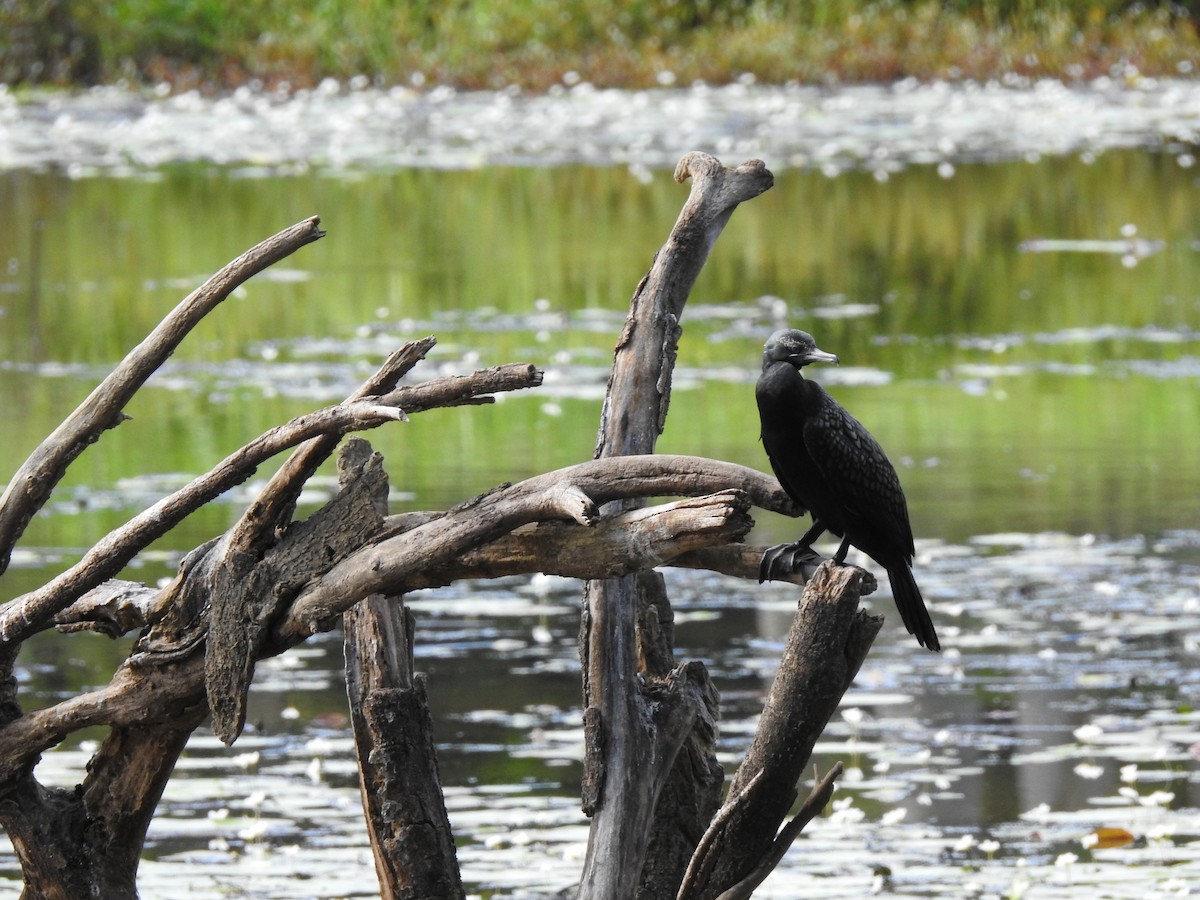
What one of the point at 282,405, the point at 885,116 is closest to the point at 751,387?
the point at 282,405

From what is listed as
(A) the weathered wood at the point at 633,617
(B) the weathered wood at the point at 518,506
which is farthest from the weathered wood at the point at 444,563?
(A) the weathered wood at the point at 633,617

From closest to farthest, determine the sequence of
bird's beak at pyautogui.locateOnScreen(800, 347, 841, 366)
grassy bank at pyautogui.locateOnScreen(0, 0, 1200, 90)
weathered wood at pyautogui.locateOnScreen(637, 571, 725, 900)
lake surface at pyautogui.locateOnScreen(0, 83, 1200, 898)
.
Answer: bird's beak at pyautogui.locateOnScreen(800, 347, 841, 366)
weathered wood at pyautogui.locateOnScreen(637, 571, 725, 900)
lake surface at pyautogui.locateOnScreen(0, 83, 1200, 898)
grassy bank at pyautogui.locateOnScreen(0, 0, 1200, 90)

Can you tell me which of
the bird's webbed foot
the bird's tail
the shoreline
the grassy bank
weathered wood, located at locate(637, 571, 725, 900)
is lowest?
weathered wood, located at locate(637, 571, 725, 900)

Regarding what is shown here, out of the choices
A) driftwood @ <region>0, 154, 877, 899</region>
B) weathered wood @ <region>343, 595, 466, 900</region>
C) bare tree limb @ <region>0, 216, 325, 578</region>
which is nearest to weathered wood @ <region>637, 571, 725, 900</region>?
driftwood @ <region>0, 154, 877, 899</region>

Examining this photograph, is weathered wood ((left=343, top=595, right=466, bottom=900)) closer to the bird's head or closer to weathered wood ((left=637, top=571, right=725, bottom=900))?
weathered wood ((left=637, top=571, right=725, bottom=900))

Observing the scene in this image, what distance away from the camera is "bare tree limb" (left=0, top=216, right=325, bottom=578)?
176 inches

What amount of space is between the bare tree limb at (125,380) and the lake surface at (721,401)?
120cm

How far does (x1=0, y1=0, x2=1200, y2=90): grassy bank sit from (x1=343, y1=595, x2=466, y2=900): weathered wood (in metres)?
21.7

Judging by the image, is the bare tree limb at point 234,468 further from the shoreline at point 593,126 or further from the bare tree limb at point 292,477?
the shoreline at point 593,126

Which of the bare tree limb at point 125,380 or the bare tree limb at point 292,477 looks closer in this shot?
the bare tree limb at point 292,477

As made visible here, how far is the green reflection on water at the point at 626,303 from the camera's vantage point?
384 inches

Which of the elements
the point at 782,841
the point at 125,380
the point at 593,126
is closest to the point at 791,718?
the point at 782,841

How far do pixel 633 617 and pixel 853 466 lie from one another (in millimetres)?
662

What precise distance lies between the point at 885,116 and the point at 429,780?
19633 mm
